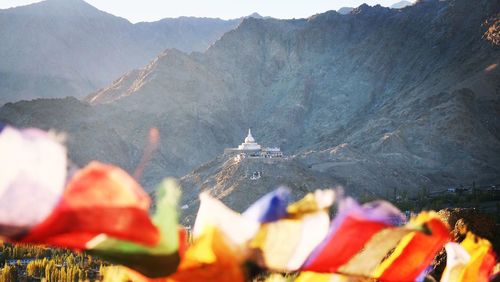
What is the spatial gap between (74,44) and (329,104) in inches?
2136

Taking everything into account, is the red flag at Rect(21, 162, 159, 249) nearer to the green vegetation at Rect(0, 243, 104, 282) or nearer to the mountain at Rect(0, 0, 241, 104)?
the green vegetation at Rect(0, 243, 104, 282)

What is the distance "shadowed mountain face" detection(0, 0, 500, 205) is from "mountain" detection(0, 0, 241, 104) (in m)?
28.4

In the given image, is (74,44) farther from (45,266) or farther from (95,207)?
(95,207)

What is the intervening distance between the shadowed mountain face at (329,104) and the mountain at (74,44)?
93.2 ft

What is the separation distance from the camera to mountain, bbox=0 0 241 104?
89.9m

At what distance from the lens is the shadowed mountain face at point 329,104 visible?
43250 mm

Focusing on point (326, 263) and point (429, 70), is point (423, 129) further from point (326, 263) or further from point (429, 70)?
point (326, 263)

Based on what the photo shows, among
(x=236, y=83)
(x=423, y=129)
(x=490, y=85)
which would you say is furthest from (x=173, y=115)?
(x=490, y=85)

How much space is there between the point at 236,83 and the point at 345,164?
30.7m

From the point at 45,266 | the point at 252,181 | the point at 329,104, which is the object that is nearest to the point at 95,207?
the point at 45,266

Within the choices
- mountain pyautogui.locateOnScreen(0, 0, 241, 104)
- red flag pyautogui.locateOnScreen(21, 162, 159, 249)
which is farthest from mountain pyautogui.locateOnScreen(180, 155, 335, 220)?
mountain pyautogui.locateOnScreen(0, 0, 241, 104)

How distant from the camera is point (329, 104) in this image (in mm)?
62594

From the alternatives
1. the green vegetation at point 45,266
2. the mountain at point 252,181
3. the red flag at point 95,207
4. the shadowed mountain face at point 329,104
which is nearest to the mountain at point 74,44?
the shadowed mountain face at point 329,104

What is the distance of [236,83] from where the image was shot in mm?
68438
